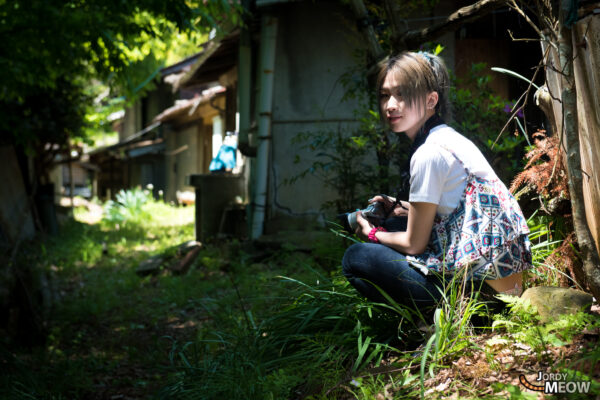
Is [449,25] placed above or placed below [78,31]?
below

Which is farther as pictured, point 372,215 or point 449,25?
point 449,25

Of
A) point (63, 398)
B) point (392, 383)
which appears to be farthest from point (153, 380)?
point (392, 383)

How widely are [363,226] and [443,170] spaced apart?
0.53m

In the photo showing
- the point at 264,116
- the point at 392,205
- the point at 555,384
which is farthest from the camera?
the point at 264,116

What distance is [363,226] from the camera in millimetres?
2713

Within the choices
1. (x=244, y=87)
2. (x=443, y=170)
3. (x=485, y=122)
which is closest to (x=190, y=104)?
(x=244, y=87)

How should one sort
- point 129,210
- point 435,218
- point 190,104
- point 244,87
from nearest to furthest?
point 435,218 → point 244,87 → point 129,210 → point 190,104

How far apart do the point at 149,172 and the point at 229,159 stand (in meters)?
13.5

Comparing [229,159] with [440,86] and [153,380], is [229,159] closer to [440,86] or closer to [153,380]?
[153,380]

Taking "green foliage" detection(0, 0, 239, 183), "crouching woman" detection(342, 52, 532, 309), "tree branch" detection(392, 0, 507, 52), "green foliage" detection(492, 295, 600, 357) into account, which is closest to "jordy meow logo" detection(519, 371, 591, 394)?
"green foliage" detection(492, 295, 600, 357)

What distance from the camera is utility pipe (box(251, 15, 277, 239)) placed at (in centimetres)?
845

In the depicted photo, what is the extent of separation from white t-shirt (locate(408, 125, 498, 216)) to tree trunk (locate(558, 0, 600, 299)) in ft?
1.69

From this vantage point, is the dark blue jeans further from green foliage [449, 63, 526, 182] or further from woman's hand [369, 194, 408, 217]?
green foliage [449, 63, 526, 182]

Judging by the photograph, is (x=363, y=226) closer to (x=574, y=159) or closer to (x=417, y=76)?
(x=417, y=76)
